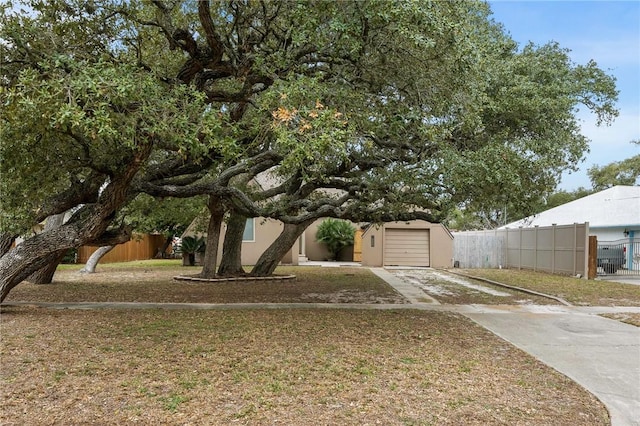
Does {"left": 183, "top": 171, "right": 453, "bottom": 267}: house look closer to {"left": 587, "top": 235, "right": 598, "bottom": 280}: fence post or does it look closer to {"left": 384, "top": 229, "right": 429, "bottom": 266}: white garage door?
{"left": 384, "top": 229, "right": 429, "bottom": 266}: white garage door

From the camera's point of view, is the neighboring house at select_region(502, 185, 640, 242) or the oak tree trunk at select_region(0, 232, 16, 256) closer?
the oak tree trunk at select_region(0, 232, 16, 256)

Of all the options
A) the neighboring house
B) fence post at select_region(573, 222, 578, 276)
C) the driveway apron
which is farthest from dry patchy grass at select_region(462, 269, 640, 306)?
the neighboring house

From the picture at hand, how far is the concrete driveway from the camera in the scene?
4.88 metres

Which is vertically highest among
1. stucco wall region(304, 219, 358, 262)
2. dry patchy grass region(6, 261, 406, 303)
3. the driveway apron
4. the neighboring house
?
the neighboring house

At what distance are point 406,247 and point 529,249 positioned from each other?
556 cm

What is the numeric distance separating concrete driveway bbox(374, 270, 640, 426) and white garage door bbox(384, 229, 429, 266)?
12.6 m

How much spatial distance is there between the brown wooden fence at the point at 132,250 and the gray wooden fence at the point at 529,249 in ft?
51.8

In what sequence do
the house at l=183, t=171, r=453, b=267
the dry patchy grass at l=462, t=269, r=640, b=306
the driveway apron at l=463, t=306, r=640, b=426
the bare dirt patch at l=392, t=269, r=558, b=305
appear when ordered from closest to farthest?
1. the driveway apron at l=463, t=306, r=640, b=426
2. the bare dirt patch at l=392, t=269, r=558, b=305
3. the dry patchy grass at l=462, t=269, r=640, b=306
4. the house at l=183, t=171, r=453, b=267

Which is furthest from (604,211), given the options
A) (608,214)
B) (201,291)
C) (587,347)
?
(201,291)

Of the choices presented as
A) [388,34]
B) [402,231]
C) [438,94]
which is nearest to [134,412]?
[388,34]

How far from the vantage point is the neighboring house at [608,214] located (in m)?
24.4

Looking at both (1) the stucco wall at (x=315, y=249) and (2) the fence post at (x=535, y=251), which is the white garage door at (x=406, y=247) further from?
(2) the fence post at (x=535, y=251)

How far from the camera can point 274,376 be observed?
200 inches

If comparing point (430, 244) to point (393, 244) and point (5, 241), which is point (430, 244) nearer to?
point (393, 244)
